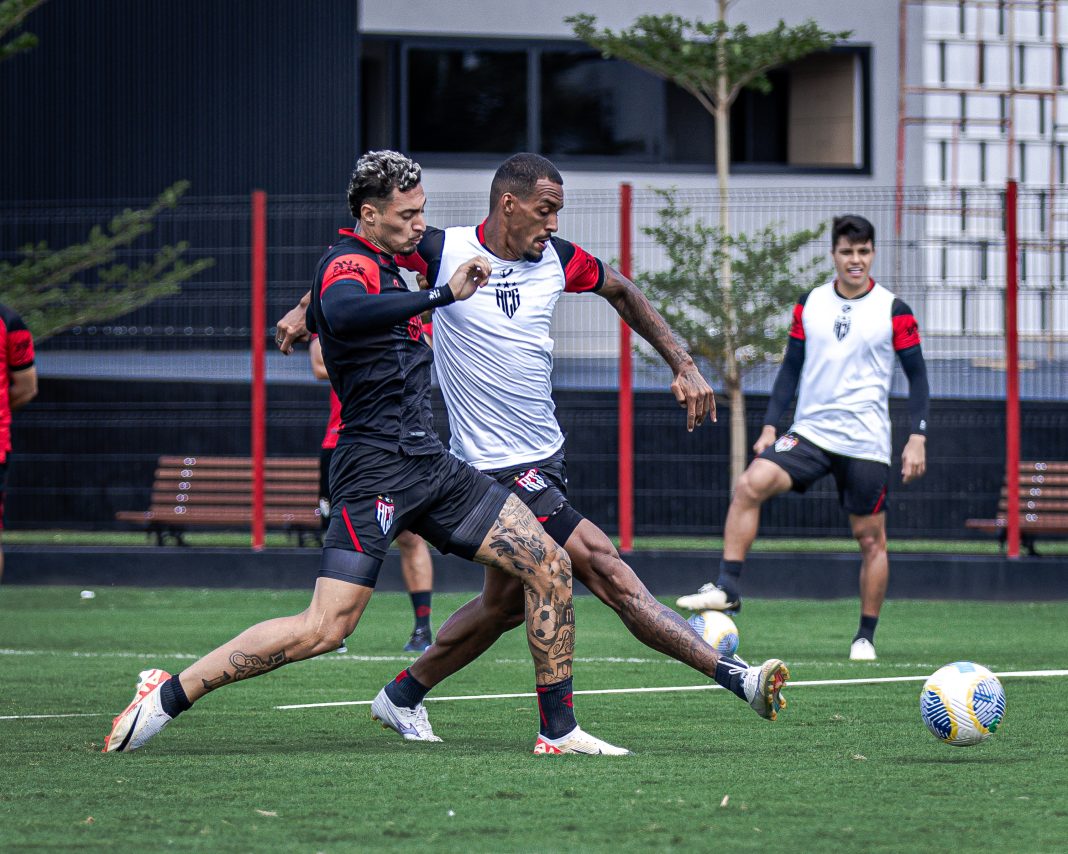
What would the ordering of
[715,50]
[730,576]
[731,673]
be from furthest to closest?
[715,50] → [730,576] → [731,673]

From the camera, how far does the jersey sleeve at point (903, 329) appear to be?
880 centimetres

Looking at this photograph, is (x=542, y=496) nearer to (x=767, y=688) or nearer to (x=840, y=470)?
(x=767, y=688)

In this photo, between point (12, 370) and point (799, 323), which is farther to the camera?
point (799, 323)

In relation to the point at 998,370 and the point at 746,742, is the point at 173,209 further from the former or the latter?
the point at 746,742

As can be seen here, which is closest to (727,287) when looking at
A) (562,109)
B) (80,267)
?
(80,267)

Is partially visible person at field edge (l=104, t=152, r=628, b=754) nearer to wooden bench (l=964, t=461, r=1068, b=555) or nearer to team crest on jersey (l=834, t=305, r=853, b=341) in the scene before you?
team crest on jersey (l=834, t=305, r=853, b=341)

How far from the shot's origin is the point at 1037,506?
12914mm

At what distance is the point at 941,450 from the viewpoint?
42.5 ft

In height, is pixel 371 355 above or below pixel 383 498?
above

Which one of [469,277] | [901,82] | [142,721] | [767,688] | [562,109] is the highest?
[901,82]

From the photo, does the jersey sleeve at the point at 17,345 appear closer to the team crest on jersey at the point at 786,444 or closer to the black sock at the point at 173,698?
the black sock at the point at 173,698

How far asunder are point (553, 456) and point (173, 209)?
908 cm

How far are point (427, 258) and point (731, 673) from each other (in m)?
1.80

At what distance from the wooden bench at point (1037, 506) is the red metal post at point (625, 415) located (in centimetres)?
265
